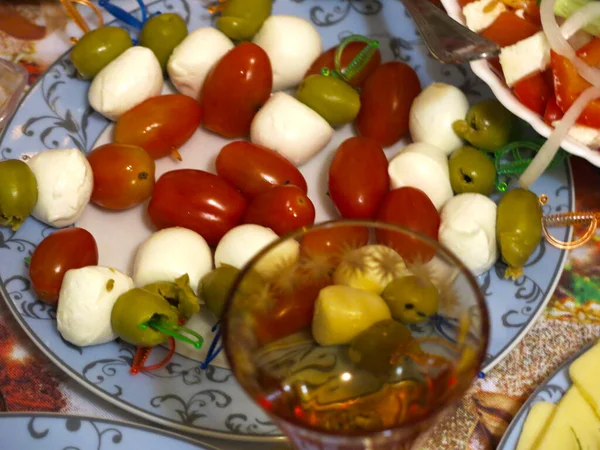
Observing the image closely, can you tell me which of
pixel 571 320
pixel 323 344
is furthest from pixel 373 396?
pixel 571 320

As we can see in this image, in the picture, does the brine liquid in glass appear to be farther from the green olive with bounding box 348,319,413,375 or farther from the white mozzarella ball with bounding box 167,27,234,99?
the white mozzarella ball with bounding box 167,27,234,99

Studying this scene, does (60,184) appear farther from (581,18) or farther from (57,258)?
(581,18)

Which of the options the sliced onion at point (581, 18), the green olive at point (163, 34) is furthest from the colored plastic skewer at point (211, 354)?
the sliced onion at point (581, 18)

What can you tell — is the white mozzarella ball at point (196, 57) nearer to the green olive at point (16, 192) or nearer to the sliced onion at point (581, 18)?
the green olive at point (16, 192)

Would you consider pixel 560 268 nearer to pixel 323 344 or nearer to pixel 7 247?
pixel 323 344

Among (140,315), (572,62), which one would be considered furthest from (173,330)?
(572,62)
